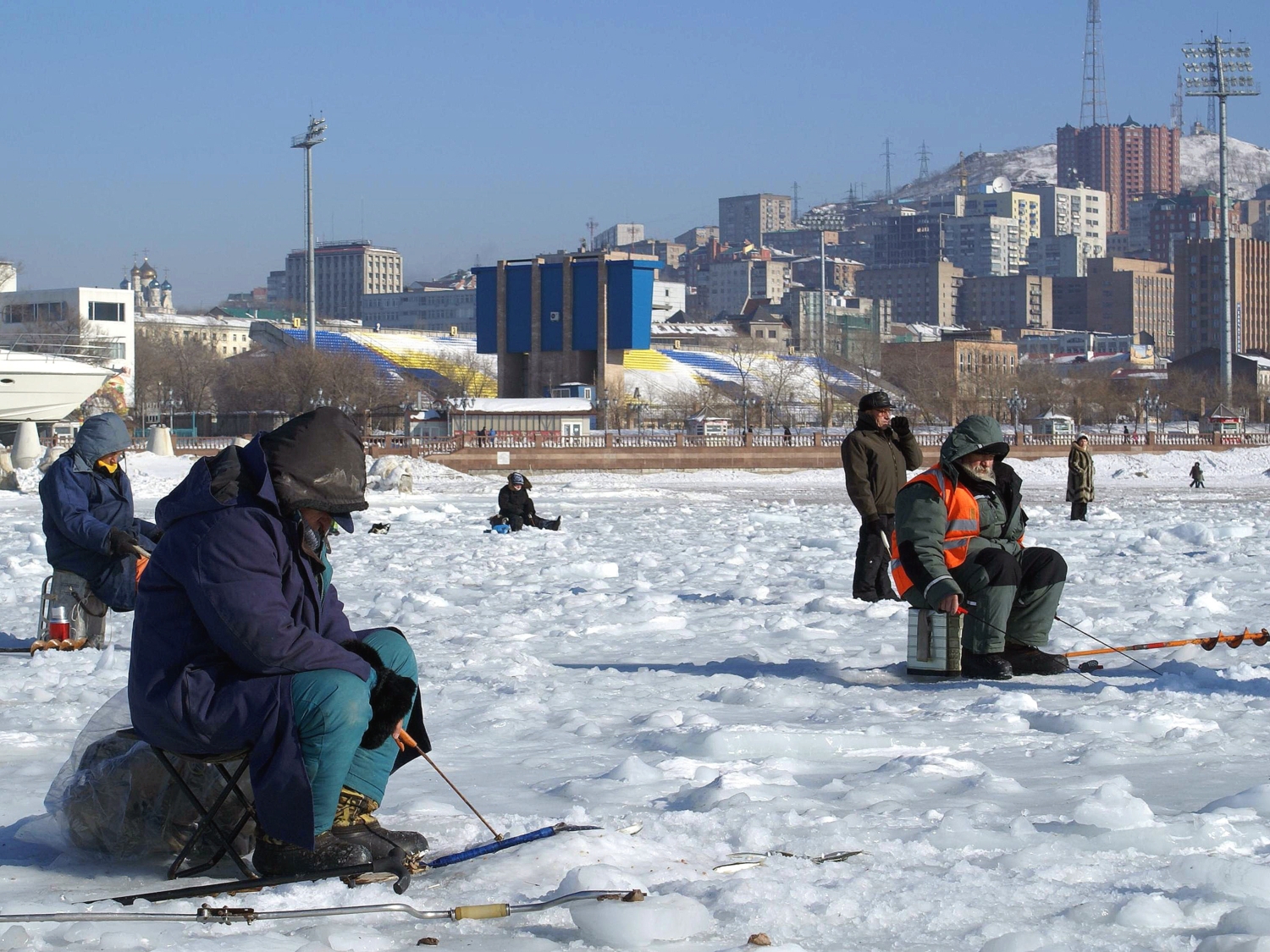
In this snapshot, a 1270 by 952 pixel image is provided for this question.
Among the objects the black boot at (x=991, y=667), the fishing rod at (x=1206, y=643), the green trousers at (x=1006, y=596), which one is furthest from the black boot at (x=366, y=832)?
the fishing rod at (x=1206, y=643)

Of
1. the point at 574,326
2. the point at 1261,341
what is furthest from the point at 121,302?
the point at 1261,341

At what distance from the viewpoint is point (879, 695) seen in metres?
6.23

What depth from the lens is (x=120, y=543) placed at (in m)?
7.14

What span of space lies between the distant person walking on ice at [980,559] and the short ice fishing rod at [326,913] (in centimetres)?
304

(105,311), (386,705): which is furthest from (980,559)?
(105,311)

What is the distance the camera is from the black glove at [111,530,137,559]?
7.13 metres

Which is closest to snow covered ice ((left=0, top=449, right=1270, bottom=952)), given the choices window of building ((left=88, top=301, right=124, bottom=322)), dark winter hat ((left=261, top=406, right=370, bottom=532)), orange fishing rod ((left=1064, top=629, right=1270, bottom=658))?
orange fishing rod ((left=1064, top=629, right=1270, bottom=658))

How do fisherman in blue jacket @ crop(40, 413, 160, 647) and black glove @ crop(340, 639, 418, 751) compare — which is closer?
black glove @ crop(340, 639, 418, 751)

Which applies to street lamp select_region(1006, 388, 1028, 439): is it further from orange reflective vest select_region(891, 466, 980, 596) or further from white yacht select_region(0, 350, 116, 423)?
orange reflective vest select_region(891, 466, 980, 596)

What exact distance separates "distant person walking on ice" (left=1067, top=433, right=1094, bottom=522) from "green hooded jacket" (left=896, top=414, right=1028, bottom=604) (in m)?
13.1

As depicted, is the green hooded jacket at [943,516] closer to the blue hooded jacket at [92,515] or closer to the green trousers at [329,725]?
the green trousers at [329,725]

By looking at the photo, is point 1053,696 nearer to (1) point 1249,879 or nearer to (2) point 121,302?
(1) point 1249,879

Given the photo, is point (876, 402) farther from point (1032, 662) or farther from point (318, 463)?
point (318, 463)

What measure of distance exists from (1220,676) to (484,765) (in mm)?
3135
